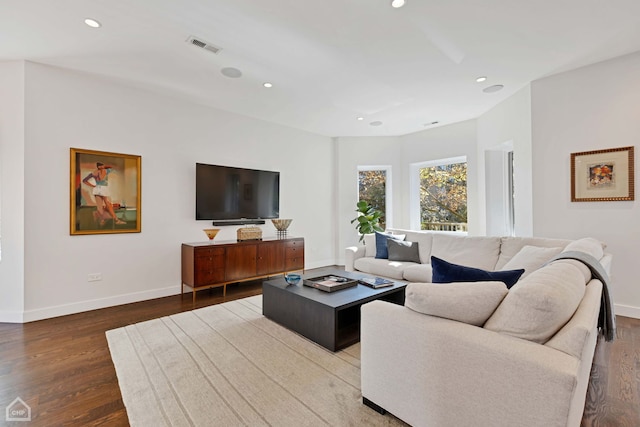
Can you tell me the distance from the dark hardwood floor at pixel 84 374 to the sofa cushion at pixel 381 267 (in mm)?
1899

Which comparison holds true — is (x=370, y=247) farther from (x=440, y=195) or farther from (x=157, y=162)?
(x=157, y=162)

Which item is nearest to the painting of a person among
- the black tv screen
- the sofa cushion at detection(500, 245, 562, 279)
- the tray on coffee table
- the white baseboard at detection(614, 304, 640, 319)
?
the black tv screen

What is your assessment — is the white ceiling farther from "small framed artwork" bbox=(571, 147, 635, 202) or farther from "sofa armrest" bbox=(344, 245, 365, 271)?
"sofa armrest" bbox=(344, 245, 365, 271)

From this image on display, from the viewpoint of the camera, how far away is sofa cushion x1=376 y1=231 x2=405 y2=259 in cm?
423

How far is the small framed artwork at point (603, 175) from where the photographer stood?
312 cm

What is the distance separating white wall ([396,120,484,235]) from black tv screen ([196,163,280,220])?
271 cm

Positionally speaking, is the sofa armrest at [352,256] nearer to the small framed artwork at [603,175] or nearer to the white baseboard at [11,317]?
the small framed artwork at [603,175]

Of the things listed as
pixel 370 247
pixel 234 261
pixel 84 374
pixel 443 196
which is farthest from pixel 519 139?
pixel 84 374

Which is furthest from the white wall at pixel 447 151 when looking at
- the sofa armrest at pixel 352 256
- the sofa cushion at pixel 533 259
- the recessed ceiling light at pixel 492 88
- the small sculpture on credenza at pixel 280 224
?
the small sculpture on credenza at pixel 280 224

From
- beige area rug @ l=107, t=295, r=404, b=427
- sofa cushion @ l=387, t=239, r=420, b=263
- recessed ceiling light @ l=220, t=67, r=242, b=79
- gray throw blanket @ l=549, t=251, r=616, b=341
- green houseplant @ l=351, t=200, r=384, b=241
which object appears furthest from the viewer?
green houseplant @ l=351, t=200, r=384, b=241

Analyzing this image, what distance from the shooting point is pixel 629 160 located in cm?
311

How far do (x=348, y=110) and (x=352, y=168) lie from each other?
1.76m

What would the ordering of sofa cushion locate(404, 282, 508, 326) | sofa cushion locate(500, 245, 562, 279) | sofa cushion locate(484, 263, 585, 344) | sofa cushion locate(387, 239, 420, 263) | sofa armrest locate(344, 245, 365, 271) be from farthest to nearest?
1. sofa armrest locate(344, 245, 365, 271)
2. sofa cushion locate(387, 239, 420, 263)
3. sofa cushion locate(500, 245, 562, 279)
4. sofa cushion locate(404, 282, 508, 326)
5. sofa cushion locate(484, 263, 585, 344)

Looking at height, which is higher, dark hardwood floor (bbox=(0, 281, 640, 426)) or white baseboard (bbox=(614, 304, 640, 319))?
white baseboard (bbox=(614, 304, 640, 319))
